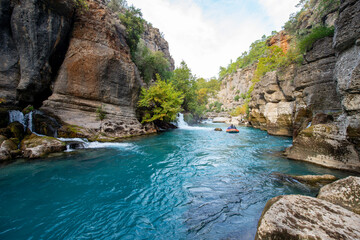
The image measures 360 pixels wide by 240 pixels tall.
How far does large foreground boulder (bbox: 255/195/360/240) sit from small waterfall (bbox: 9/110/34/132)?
37.6ft

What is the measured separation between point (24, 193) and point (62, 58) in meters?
Answer: 11.6

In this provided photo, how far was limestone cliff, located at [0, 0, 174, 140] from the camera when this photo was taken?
30.6 feet

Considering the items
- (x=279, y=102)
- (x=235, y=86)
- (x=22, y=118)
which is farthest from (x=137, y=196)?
(x=235, y=86)

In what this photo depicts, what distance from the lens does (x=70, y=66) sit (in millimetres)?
11328

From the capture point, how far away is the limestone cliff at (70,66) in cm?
933

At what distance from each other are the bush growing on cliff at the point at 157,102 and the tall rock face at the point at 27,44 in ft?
25.8

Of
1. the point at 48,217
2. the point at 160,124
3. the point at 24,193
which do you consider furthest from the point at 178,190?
the point at 160,124

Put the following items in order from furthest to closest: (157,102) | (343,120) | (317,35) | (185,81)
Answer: (185,81)
(157,102)
(317,35)
(343,120)

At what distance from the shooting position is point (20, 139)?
7477 millimetres

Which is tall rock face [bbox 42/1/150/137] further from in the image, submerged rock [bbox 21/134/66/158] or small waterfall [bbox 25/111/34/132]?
submerged rock [bbox 21/134/66/158]

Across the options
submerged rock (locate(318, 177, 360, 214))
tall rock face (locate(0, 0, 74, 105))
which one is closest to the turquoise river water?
submerged rock (locate(318, 177, 360, 214))

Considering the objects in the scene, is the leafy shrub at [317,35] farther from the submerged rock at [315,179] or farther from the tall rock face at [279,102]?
the submerged rock at [315,179]

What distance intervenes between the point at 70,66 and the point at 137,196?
12.0 metres

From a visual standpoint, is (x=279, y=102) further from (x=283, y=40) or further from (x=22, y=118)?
(x=283, y=40)
